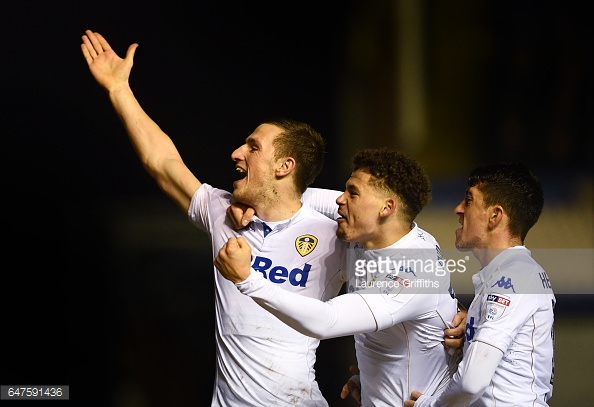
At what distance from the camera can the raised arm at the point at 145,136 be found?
2650 mm

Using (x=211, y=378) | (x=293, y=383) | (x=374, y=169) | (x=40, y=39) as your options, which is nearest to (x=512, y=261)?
(x=374, y=169)

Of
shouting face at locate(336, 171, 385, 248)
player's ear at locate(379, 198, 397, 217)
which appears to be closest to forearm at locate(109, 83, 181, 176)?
shouting face at locate(336, 171, 385, 248)

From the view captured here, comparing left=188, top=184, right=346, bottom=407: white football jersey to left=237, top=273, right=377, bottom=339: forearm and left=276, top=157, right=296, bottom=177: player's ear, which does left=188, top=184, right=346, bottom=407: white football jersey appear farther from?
left=237, top=273, right=377, bottom=339: forearm

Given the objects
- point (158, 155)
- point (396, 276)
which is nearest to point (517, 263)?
point (396, 276)

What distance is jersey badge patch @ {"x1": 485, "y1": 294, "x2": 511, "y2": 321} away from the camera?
2227 millimetres

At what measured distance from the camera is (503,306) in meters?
2.23

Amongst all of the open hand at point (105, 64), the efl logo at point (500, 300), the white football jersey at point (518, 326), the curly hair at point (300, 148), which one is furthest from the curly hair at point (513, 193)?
the open hand at point (105, 64)

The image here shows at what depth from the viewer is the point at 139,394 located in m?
3.42

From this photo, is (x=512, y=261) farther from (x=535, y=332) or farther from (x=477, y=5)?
(x=477, y=5)

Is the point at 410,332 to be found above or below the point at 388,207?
below

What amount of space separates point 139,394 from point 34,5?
1657 millimetres

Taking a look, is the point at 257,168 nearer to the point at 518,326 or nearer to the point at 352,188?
the point at 352,188

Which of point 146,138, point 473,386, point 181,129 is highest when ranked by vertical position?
point 181,129

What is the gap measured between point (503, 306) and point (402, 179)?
1.55 ft
